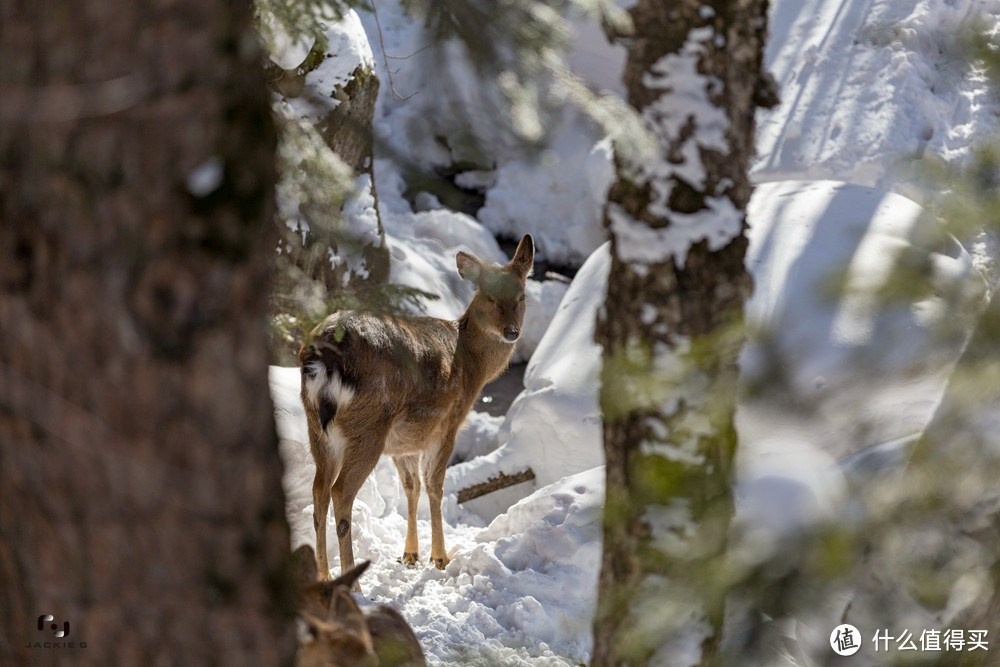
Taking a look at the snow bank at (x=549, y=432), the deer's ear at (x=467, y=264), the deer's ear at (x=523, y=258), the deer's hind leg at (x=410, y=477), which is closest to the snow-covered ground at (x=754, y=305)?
the snow bank at (x=549, y=432)

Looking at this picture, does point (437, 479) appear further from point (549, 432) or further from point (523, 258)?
point (523, 258)

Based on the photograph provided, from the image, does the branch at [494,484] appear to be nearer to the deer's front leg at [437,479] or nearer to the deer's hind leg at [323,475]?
the deer's front leg at [437,479]

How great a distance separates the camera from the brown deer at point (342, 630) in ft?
8.00

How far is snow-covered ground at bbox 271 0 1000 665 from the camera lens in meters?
2.12

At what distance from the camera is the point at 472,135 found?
7.37ft

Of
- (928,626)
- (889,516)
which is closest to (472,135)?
(889,516)

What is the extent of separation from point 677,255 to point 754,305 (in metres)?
4.33

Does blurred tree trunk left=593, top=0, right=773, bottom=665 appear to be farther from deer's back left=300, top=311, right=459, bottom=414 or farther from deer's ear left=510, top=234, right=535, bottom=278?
deer's ear left=510, top=234, right=535, bottom=278

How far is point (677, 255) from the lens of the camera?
2791 mm

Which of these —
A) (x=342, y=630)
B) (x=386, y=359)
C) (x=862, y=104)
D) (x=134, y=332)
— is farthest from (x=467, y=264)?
(x=862, y=104)

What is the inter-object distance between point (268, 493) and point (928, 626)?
155cm

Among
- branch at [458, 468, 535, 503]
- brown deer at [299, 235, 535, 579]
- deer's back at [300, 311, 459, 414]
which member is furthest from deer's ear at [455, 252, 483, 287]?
branch at [458, 468, 535, 503]

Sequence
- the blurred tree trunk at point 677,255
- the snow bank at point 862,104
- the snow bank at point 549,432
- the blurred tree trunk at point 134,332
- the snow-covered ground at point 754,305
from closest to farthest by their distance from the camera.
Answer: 1. the blurred tree trunk at point 134,332
2. the snow-covered ground at point 754,305
3. the blurred tree trunk at point 677,255
4. the snow bank at point 549,432
5. the snow bank at point 862,104

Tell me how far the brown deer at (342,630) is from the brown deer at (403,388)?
8.02 ft
